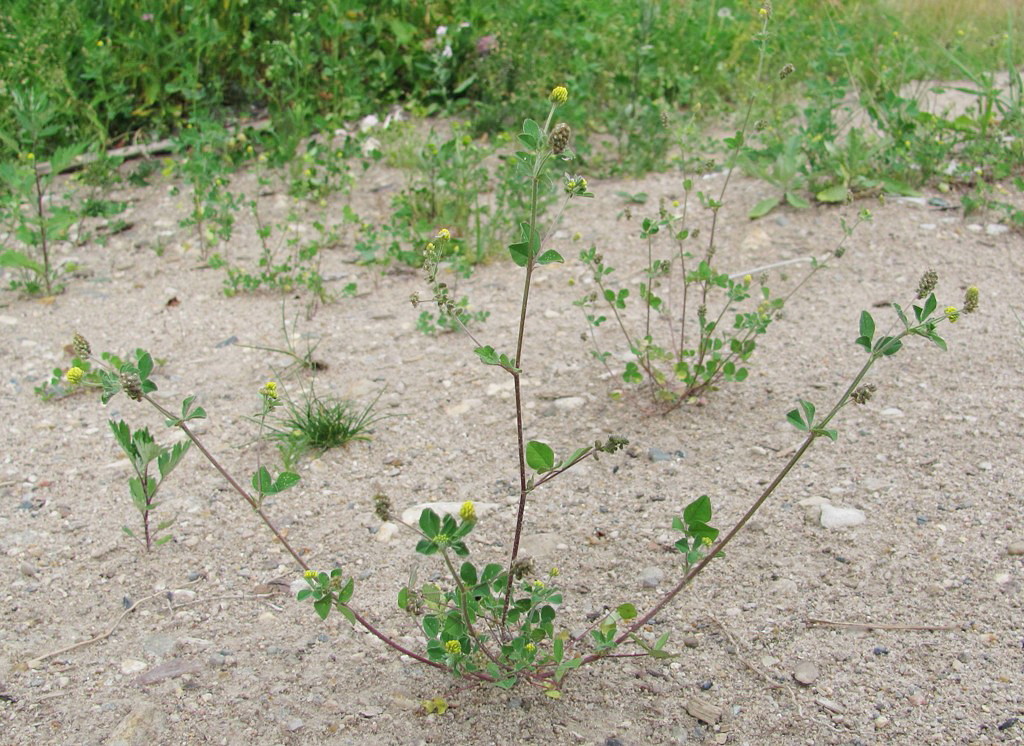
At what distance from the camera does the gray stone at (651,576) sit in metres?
2.37

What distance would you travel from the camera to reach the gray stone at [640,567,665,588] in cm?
237

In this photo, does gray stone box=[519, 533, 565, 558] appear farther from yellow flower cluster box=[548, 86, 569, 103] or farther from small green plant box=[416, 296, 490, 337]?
yellow flower cluster box=[548, 86, 569, 103]

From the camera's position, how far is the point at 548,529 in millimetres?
2590

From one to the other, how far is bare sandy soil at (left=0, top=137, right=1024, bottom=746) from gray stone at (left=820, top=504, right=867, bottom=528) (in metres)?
0.02

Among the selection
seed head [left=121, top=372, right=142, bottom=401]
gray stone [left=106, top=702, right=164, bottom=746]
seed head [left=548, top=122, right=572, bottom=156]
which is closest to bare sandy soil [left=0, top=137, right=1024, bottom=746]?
gray stone [left=106, top=702, right=164, bottom=746]

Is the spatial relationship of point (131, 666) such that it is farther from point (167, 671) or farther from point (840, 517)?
point (840, 517)

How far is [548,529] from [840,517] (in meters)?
0.73

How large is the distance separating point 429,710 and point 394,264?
2.52 meters

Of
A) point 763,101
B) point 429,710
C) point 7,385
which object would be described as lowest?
point 7,385

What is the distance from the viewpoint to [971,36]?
6.57 meters

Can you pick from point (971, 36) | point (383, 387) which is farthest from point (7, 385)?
point (971, 36)

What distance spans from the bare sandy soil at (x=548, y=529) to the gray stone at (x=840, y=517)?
0.07 ft

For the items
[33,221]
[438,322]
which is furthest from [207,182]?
[438,322]

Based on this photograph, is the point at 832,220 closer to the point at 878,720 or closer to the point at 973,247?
the point at 973,247
